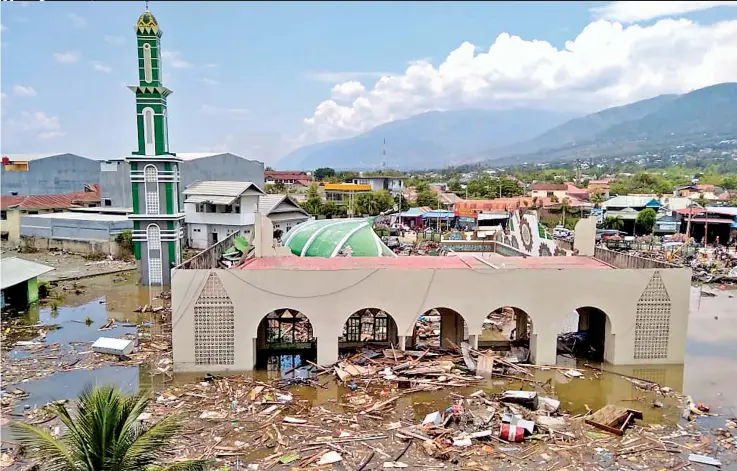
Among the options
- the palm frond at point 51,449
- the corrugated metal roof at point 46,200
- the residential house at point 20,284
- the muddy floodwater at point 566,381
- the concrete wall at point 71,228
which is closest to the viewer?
the palm frond at point 51,449

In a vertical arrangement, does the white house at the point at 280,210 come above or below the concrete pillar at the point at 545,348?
above

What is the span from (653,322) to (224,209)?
25370 mm

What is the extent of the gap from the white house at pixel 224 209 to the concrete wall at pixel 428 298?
1811 cm

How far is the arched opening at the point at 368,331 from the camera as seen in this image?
15891 millimetres

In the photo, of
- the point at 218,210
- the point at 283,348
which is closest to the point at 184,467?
the point at 283,348

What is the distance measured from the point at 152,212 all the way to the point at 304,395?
15.0 m

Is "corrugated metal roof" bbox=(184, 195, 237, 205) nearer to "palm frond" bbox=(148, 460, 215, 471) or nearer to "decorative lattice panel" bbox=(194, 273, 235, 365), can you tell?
"decorative lattice panel" bbox=(194, 273, 235, 365)

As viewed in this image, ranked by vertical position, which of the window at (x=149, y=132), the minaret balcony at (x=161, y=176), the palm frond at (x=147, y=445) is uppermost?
the window at (x=149, y=132)

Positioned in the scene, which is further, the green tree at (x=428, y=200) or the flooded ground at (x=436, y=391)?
the green tree at (x=428, y=200)

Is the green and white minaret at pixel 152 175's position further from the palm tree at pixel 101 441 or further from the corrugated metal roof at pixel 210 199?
the palm tree at pixel 101 441

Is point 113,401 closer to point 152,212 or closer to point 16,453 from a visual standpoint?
point 16,453

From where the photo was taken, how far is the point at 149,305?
71.3 feet

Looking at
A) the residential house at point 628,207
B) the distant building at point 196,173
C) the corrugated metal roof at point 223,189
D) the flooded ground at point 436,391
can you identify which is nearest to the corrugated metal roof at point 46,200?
the distant building at point 196,173

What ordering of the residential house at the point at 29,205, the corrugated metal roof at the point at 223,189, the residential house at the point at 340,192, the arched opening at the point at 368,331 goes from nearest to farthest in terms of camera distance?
the arched opening at the point at 368,331 → the corrugated metal roof at the point at 223,189 → the residential house at the point at 29,205 → the residential house at the point at 340,192
